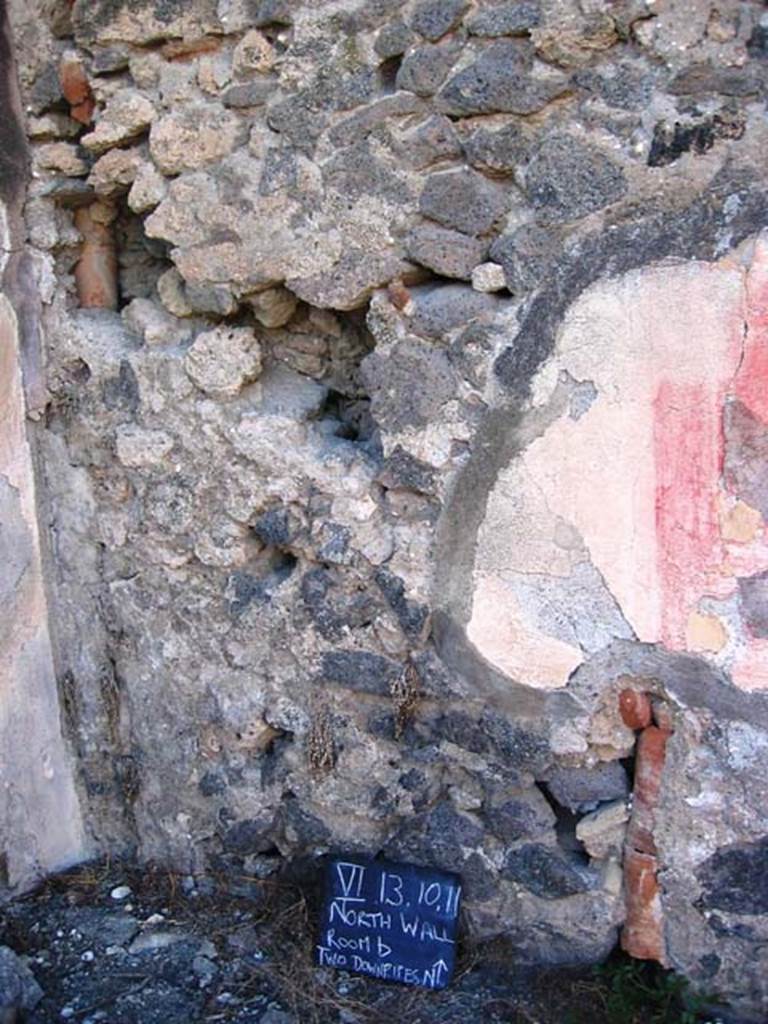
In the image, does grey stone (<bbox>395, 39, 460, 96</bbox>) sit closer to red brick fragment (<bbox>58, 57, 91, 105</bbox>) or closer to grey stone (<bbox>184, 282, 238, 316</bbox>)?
grey stone (<bbox>184, 282, 238, 316</bbox>)

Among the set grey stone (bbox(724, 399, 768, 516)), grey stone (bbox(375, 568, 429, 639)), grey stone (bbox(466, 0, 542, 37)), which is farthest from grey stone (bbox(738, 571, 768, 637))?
grey stone (bbox(466, 0, 542, 37))

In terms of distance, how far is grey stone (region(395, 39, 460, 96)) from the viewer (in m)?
2.26

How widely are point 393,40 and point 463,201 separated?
1.13ft

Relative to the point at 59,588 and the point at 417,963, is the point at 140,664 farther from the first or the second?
the point at 417,963

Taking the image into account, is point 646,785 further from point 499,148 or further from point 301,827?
point 499,148

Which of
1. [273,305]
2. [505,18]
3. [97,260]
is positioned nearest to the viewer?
[505,18]

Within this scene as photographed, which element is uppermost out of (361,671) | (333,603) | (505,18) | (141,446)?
(505,18)

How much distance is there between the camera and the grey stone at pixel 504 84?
7.21ft

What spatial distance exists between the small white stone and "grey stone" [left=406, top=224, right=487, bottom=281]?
2 cm

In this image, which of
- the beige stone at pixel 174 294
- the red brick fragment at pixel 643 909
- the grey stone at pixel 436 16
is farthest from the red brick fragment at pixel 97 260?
the red brick fragment at pixel 643 909

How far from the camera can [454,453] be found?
2.46 m

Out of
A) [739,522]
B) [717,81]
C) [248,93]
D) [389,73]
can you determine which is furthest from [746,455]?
[248,93]

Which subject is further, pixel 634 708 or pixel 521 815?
pixel 521 815

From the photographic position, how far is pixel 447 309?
7.84 ft
